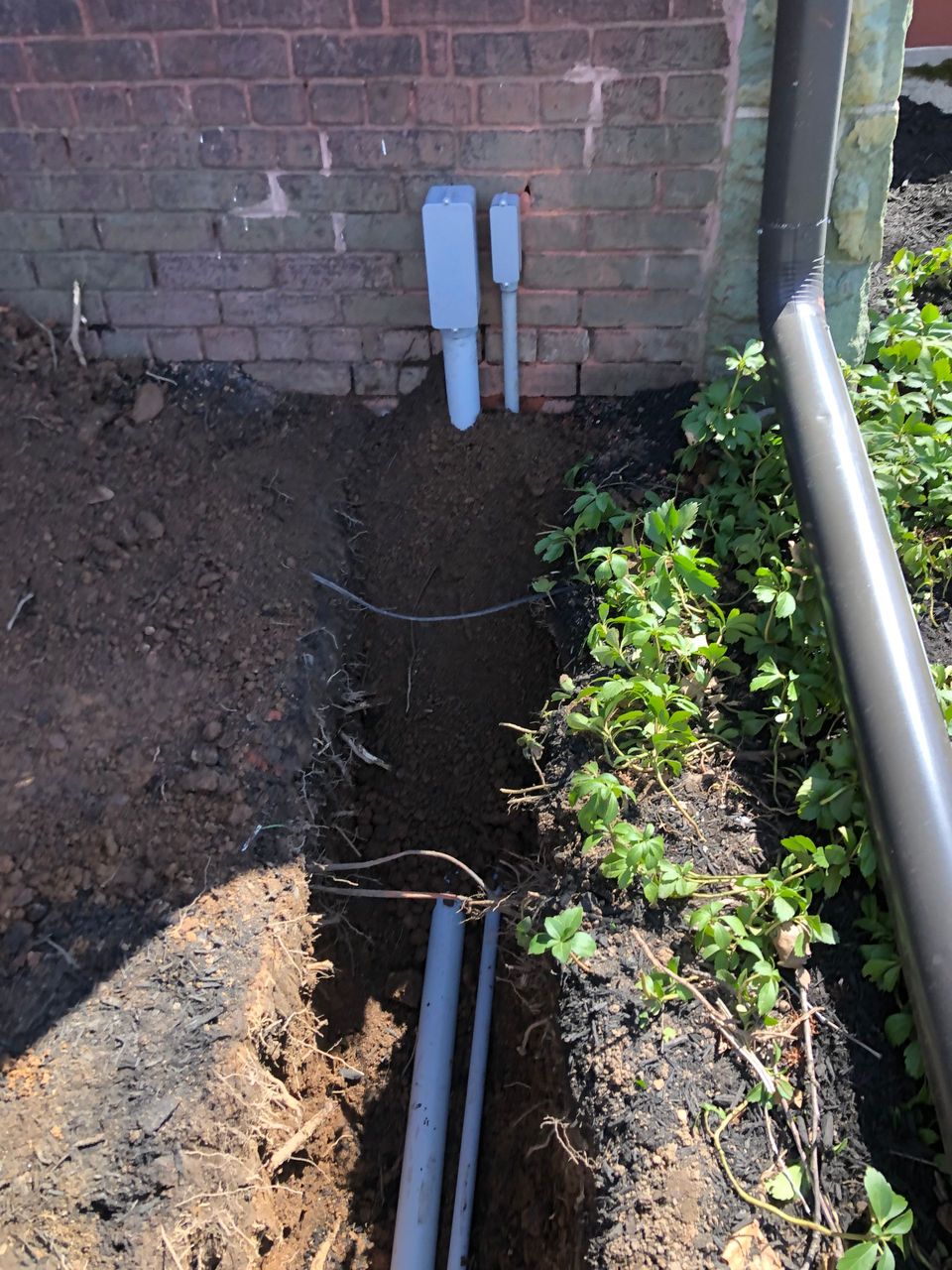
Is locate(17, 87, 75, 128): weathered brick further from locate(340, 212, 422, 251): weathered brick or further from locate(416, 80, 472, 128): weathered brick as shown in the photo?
locate(416, 80, 472, 128): weathered brick

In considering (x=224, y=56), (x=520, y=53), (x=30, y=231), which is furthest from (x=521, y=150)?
(x=30, y=231)

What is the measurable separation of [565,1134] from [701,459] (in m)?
1.77

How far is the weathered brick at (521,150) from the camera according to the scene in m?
2.44

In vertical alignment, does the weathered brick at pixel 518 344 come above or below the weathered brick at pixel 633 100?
below

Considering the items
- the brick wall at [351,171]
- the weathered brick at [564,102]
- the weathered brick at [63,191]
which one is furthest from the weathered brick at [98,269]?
the weathered brick at [564,102]

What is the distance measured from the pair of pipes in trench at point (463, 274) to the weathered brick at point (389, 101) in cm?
21

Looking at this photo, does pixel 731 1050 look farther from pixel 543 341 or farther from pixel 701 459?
pixel 543 341

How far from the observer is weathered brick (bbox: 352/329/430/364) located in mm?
2846

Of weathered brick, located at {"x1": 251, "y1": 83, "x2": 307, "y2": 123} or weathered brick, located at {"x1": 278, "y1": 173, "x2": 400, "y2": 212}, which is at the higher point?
weathered brick, located at {"x1": 251, "y1": 83, "x2": 307, "y2": 123}

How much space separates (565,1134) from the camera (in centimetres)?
171

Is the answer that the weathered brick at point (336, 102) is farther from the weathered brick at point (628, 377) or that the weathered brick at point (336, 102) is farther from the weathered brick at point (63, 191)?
the weathered brick at point (628, 377)

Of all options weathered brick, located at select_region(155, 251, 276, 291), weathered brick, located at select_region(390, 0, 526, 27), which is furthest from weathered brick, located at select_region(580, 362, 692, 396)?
weathered brick, located at select_region(155, 251, 276, 291)

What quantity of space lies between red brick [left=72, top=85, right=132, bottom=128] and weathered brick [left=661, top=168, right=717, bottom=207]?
1.55 metres

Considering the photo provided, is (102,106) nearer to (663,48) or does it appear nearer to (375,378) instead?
(375,378)
